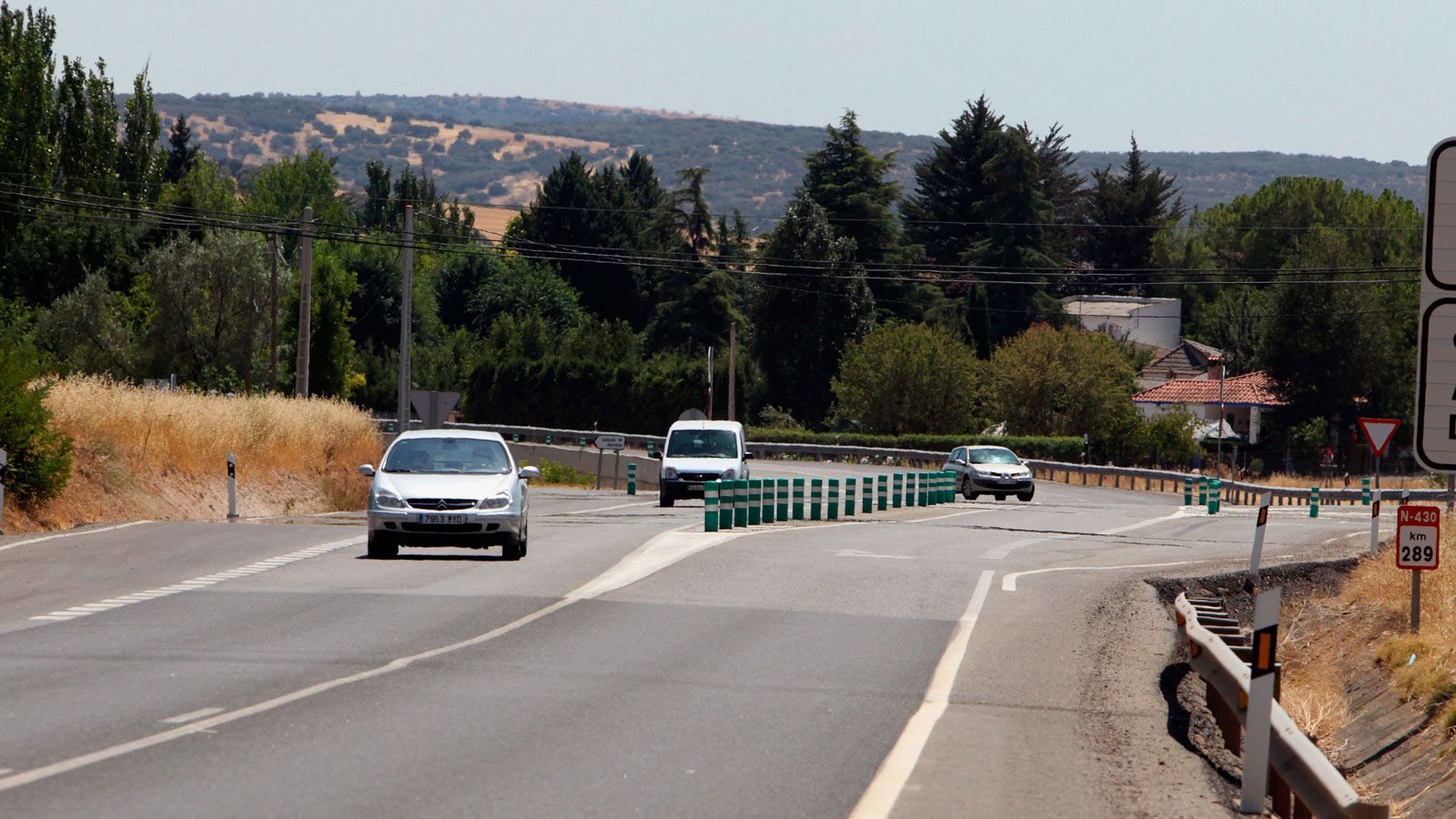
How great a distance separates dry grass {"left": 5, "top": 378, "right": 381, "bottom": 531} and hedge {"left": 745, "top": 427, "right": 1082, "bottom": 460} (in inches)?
1323

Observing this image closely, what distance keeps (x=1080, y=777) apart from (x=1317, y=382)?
7749 cm

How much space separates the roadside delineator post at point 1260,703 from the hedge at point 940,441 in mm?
58786

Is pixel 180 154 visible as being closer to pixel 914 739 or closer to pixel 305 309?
pixel 305 309

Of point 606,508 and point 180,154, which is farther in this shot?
point 180,154

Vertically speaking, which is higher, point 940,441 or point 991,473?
point 991,473

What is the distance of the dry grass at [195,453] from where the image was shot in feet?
99.9

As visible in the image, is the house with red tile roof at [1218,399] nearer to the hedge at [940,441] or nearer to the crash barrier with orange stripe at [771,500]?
the hedge at [940,441]

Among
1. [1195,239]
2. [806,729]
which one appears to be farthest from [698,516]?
[1195,239]

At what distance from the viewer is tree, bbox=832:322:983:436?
78.1 metres

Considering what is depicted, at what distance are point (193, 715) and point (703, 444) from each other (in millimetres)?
30339

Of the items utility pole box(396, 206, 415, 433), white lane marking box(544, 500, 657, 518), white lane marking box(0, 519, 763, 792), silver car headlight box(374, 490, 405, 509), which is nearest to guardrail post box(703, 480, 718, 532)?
white lane marking box(0, 519, 763, 792)

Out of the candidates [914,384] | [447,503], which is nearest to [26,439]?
[447,503]

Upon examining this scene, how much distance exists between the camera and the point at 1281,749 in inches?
379

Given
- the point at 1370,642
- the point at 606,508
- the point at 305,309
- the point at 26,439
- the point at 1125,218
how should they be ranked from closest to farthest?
the point at 1370,642, the point at 26,439, the point at 606,508, the point at 305,309, the point at 1125,218
